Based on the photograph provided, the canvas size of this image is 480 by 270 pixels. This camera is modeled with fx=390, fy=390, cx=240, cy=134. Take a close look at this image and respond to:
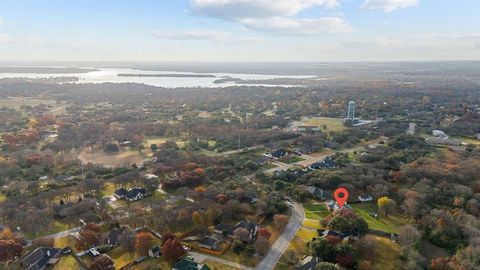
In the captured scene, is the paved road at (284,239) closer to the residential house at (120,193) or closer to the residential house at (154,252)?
the residential house at (154,252)

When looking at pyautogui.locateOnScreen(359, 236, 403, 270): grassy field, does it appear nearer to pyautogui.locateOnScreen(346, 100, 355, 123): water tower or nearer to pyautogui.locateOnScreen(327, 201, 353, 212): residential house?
pyautogui.locateOnScreen(327, 201, 353, 212): residential house

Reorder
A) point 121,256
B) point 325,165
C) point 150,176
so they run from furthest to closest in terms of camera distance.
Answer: point 325,165
point 150,176
point 121,256

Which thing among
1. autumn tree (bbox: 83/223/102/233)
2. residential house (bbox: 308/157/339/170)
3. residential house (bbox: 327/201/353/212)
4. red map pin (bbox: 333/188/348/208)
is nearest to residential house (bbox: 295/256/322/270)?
residential house (bbox: 327/201/353/212)

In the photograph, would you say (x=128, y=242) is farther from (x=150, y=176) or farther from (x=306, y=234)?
(x=150, y=176)

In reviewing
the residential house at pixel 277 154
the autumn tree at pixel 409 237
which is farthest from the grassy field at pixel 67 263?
the residential house at pixel 277 154

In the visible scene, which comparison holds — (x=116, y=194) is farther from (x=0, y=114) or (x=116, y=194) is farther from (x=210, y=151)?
(x=0, y=114)

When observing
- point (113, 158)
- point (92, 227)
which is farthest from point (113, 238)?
point (113, 158)

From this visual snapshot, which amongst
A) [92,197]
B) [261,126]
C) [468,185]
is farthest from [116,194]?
[261,126]
